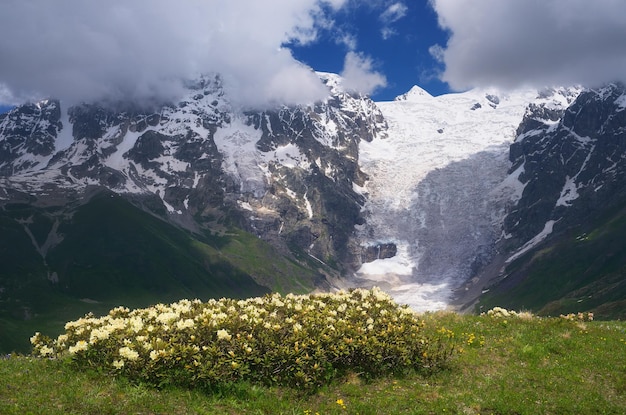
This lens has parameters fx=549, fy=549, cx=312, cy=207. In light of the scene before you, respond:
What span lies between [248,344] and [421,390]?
6786 millimetres

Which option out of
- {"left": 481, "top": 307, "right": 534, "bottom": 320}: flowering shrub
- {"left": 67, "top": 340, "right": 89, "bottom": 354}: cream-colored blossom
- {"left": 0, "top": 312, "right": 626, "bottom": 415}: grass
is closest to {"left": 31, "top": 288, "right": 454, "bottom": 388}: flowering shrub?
{"left": 67, "top": 340, "right": 89, "bottom": 354}: cream-colored blossom

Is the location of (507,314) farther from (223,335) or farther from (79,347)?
(79,347)

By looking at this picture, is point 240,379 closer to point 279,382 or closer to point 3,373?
point 279,382

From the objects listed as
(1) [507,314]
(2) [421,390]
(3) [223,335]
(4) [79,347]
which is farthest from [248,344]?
(1) [507,314]

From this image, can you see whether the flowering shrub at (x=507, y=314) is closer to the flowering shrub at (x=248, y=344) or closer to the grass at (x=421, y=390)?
the grass at (x=421, y=390)

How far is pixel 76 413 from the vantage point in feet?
53.1

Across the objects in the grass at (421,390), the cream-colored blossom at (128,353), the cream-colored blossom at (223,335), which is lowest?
the grass at (421,390)

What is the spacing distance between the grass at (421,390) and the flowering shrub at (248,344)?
0.50 m

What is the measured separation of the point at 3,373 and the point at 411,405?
14.4 meters

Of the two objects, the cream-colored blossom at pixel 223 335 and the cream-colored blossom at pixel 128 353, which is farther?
the cream-colored blossom at pixel 223 335

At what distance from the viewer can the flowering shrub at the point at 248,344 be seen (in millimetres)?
18688

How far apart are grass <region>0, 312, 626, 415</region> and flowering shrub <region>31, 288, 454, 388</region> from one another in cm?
50

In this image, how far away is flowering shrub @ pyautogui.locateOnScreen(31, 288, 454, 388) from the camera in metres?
18.7

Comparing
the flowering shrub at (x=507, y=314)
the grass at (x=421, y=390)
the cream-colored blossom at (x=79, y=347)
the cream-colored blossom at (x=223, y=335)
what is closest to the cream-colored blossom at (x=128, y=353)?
the grass at (x=421, y=390)
